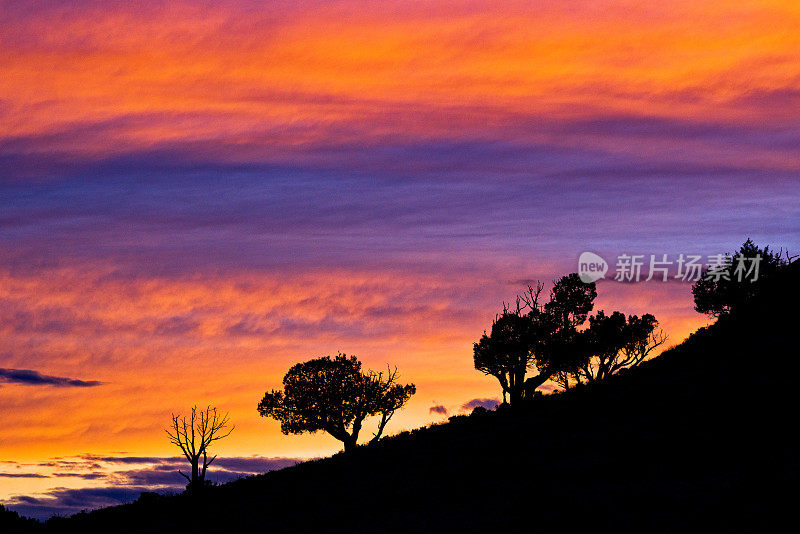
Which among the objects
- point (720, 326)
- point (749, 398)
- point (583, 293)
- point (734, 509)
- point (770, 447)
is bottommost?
point (734, 509)

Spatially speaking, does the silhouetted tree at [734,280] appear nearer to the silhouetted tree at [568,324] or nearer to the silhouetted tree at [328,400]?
the silhouetted tree at [568,324]

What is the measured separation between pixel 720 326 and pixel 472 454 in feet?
91.7

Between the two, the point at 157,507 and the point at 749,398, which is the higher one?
the point at 749,398

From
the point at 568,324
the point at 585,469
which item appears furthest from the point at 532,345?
the point at 585,469

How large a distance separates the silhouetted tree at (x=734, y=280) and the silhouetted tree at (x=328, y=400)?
1360 inches

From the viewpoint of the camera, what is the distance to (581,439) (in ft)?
124

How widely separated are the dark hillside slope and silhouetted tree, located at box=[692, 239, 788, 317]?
80.4 feet

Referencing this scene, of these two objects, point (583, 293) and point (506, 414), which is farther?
point (583, 293)

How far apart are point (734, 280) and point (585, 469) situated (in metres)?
55.6

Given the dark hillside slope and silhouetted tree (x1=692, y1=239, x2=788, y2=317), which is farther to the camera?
silhouetted tree (x1=692, y1=239, x2=788, y2=317)

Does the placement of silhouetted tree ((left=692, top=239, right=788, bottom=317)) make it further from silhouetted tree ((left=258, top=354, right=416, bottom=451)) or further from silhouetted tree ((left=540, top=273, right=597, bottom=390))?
silhouetted tree ((left=258, top=354, right=416, bottom=451))

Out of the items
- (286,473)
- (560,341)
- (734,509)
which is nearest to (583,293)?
(560,341)

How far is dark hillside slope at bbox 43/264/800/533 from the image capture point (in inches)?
1030

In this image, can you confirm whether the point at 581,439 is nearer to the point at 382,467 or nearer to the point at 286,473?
the point at 382,467
